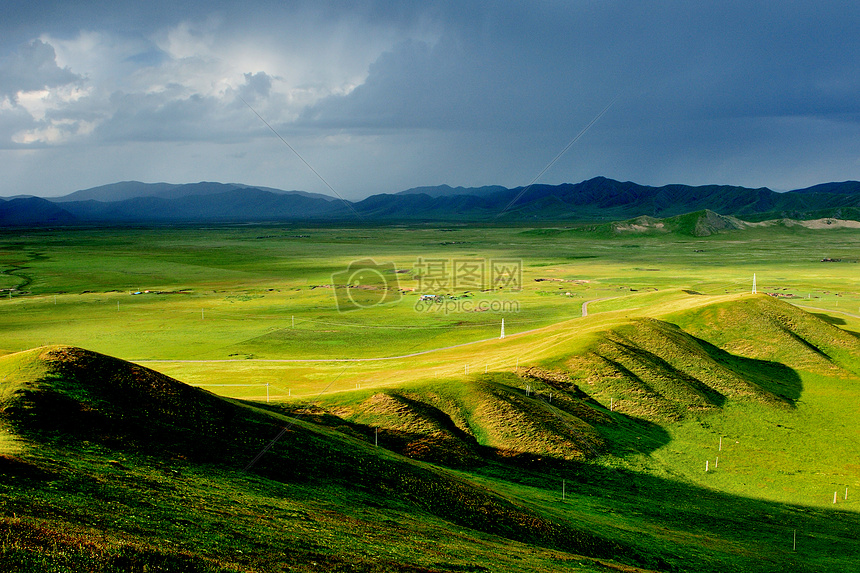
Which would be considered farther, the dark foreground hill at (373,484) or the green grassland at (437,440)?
the green grassland at (437,440)

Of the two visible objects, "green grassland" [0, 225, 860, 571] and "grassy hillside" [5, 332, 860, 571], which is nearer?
"grassy hillside" [5, 332, 860, 571]

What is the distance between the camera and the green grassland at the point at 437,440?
21.2 m

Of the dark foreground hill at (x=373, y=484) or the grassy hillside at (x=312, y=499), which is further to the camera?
the dark foreground hill at (x=373, y=484)

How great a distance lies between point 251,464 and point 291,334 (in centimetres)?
7249

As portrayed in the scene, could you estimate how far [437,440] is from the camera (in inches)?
1858

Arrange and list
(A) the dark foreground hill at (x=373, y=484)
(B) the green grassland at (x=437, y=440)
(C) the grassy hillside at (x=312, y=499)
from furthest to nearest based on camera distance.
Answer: (B) the green grassland at (x=437, y=440) → (A) the dark foreground hill at (x=373, y=484) → (C) the grassy hillside at (x=312, y=499)

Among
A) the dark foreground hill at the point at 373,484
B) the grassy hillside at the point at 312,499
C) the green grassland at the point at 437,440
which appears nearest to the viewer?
the grassy hillside at the point at 312,499

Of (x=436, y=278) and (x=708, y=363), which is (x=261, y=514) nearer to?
(x=708, y=363)

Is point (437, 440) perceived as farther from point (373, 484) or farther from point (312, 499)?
point (312, 499)

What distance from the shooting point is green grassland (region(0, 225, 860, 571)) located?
21250 mm

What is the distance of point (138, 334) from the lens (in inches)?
3920

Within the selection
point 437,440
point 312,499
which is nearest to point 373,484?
point 312,499

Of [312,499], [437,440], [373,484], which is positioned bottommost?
[437,440]

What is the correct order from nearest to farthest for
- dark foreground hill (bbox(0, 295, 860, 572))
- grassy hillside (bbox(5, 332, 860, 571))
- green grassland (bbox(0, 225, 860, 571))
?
grassy hillside (bbox(5, 332, 860, 571)) < dark foreground hill (bbox(0, 295, 860, 572)) < green grassland (bbox(0, 225, 860, 571))
